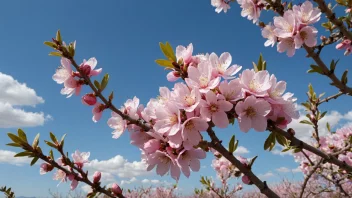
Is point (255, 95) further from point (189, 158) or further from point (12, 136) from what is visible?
point (12, 136)

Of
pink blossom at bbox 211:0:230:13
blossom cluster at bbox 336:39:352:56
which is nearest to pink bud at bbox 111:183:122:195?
pink blossom at bbox 211:0:230:13

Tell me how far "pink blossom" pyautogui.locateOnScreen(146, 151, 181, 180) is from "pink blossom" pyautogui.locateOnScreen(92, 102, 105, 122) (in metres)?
0.45

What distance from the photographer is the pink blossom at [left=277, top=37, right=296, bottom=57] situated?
2.71 metres

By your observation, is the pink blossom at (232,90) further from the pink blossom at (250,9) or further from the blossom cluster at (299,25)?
the pink blossom at (250,9)

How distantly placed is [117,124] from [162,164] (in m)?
0.43

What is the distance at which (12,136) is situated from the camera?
186 centimetres

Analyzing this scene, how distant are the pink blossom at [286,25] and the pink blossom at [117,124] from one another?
4.83 feet

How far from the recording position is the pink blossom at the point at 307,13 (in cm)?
251

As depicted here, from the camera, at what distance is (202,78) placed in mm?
1358

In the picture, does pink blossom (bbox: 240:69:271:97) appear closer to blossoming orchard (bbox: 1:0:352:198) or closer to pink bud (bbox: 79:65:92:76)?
blossoming orchard (bbox: 1:0:352:198)

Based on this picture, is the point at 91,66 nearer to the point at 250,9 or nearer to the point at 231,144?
the point at 231,144

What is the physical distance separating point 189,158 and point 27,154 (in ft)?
3.56

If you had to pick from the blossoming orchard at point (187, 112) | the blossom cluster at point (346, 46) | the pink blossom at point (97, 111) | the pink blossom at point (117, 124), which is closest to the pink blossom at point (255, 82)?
the blossoming orchard at point (187, 112)

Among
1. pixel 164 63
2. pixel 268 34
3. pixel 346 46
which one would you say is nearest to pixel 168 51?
pixel 164 63
